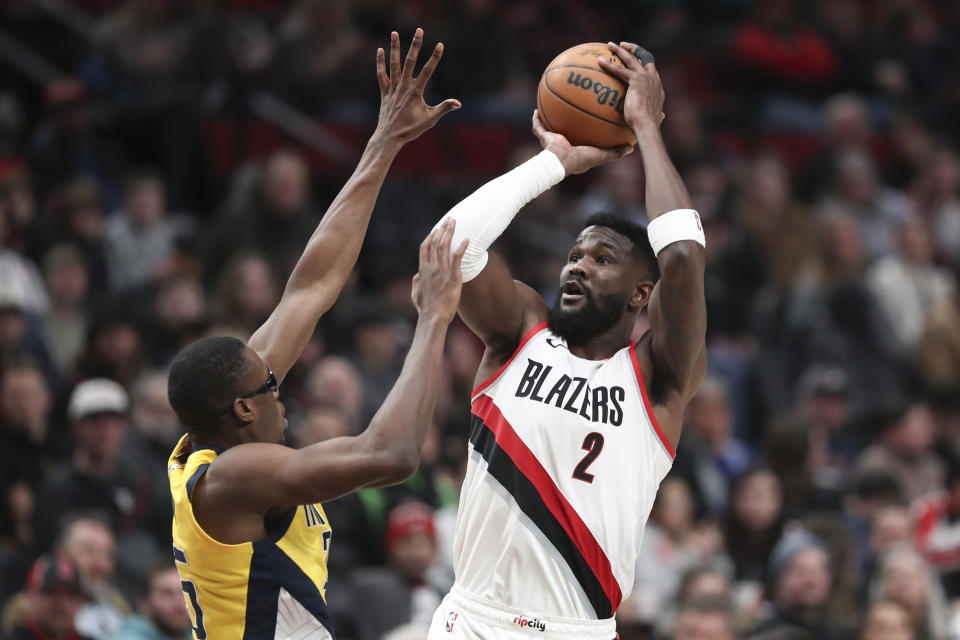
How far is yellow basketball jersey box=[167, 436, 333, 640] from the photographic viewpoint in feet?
15.0

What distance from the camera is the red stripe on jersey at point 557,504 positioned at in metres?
4.95

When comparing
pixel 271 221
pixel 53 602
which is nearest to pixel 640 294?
pixel 53 602

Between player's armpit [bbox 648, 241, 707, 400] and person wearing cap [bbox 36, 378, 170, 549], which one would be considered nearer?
player's armpit [bbox 648, 241, 707, 400]

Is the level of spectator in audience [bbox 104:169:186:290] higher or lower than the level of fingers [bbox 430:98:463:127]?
higher

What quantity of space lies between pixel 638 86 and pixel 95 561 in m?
4.20

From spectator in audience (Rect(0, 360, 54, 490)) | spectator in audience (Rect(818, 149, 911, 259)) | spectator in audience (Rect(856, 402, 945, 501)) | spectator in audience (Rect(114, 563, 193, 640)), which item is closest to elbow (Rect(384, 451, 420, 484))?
spectator in audience (Rect(114, 563, 193, 640))

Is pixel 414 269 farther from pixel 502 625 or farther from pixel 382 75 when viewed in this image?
pixel 502 625

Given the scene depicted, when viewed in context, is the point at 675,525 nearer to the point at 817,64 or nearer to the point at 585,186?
the point at 585,186

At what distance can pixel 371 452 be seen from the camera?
13.8 ft

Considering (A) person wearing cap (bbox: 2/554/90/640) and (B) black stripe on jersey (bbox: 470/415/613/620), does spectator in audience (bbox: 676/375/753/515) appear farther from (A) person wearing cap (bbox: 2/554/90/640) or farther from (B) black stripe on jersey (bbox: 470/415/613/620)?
(B) black stripe on jersey (bbox: 470/415/613/620)

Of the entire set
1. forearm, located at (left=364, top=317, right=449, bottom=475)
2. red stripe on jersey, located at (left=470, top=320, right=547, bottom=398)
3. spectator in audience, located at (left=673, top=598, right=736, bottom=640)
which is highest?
red stripe on jersey, located at (left=470, top=320, right=547, bottom=398)

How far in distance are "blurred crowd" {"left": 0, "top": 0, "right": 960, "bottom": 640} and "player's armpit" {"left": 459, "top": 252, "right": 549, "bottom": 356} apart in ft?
7.74

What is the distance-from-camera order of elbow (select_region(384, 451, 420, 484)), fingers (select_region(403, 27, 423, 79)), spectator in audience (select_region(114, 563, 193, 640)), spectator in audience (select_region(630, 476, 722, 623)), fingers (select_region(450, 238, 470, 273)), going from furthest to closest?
spectator in audience (select_region(630, 476, 722, 623)) < spectator in audience (select_region(114, 563, 193, 640)) < fingers (select_region(403, 27, 423, 79)) < fingers (select_region(450, 238, 470, 273)) < elbow (select_region(384, 451, 420, 484))

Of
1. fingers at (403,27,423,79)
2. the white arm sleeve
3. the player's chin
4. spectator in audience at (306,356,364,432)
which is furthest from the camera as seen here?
spectator in audience at (306,356,364,432)
